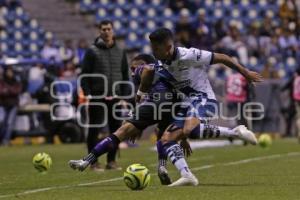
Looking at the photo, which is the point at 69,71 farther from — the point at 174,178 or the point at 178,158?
the point at 178,158

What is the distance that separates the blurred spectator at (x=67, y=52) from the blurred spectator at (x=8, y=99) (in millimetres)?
2729

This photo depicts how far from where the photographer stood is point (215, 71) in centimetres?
3073

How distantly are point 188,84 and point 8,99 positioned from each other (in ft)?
46.9

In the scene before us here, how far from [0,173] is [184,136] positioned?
171 inches

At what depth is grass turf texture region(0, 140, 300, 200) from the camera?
34.3 feet

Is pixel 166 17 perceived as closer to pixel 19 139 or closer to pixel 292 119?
pixel 292 119

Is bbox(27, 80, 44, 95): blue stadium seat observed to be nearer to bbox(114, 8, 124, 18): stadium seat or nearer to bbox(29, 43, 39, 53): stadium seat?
bbox(29, 43, 39, 53): stadium seat

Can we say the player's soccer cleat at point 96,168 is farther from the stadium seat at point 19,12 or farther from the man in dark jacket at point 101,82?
the stadium seat at point 19,12

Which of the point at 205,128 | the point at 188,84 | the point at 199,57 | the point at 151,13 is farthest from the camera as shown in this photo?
the point at 151,13

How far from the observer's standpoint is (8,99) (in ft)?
83.3

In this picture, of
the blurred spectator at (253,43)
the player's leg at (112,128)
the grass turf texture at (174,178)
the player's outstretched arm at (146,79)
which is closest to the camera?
the grass turf texture at (174,178)

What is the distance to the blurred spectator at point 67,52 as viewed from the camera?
91.6 ft

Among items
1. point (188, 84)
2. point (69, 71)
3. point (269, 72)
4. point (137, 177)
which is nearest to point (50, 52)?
point (69, 71)

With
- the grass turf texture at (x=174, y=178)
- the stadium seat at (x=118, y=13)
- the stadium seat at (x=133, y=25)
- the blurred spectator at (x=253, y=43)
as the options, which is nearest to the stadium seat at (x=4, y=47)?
the stadium seat at (x=118, y=13)
